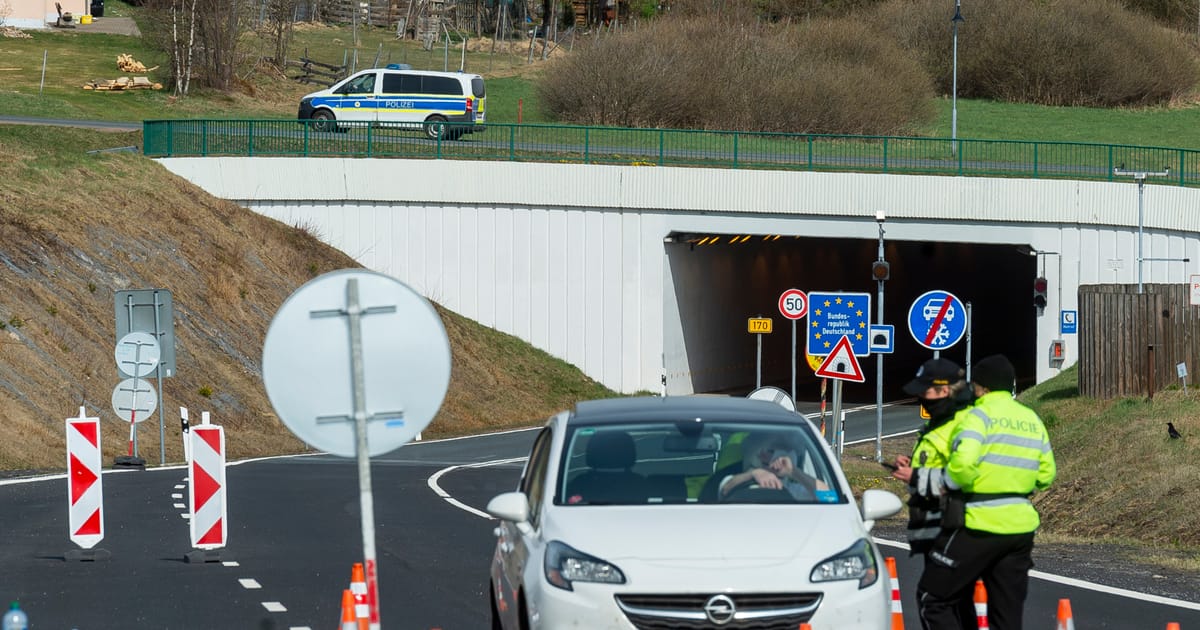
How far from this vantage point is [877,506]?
841 centimetres

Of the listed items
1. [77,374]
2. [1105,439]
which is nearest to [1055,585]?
[1105,439]

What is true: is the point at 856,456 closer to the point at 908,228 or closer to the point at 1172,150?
the point at 908,228

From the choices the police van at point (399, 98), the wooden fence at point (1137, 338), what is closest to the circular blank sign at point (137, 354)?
the wooden fence at point (1137, 338)

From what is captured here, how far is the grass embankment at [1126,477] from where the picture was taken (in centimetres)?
1886

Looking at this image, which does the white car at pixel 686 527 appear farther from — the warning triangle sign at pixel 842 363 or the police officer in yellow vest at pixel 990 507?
the warning triangle sign at pixel 842 363

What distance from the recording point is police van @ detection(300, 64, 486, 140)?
50188 mm

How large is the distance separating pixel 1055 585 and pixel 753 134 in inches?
1229

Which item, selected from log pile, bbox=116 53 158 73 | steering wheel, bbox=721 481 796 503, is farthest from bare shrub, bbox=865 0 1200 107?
steering wheel, bbox=721 481 796 503

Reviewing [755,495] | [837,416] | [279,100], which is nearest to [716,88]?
[279,100]

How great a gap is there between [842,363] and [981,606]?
16801mm

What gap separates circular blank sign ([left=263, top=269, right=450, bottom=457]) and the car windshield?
1.58 m

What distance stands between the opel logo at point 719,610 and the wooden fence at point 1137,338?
2277 cm

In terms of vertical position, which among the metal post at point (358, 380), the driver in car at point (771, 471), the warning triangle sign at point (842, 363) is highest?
the metal post at point (358, 380)

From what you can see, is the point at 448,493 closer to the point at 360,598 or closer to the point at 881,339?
the point at 881,339
